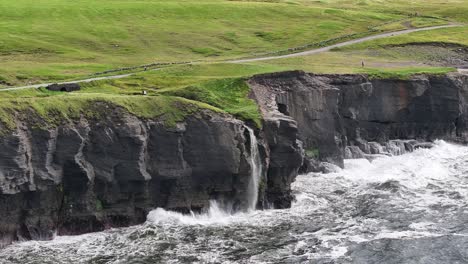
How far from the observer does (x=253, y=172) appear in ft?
211

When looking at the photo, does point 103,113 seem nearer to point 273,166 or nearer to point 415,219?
point 273,166

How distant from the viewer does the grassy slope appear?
332 ft

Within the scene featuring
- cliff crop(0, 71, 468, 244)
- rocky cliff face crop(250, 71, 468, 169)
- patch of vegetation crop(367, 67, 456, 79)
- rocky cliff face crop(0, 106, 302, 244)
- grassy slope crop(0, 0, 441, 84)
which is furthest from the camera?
grassy slope crop(0, 0, 441, 84)

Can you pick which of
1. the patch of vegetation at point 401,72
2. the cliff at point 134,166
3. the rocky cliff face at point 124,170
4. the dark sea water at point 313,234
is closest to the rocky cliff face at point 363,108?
the patch of vegetation at point 401,72

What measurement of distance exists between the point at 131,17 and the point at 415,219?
292 feet

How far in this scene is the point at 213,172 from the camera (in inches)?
2467

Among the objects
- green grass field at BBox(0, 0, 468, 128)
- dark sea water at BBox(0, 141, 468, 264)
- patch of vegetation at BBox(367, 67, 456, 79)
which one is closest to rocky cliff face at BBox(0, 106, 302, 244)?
dark sea water at BBox(0, 141, 468, 264)

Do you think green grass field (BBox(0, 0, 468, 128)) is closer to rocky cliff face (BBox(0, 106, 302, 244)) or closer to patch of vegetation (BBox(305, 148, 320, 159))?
rocky cliff face (BBox(0, 106, 302, 244))

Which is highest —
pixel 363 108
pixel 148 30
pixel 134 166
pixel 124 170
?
pixel 148 30

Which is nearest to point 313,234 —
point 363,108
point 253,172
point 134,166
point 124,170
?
point 253,172

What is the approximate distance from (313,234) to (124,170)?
17.4 m

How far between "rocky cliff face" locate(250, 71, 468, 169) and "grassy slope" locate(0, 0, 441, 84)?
2789 cm

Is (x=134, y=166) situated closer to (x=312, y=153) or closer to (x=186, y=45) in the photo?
(x=312, y=153)

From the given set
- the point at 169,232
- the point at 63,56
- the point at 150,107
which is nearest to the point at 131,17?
the point at 63,56
